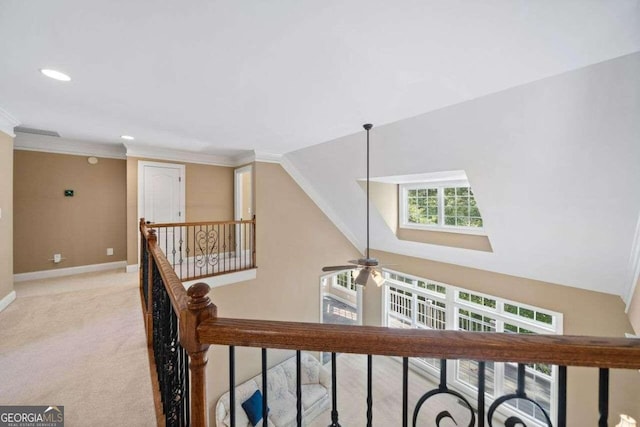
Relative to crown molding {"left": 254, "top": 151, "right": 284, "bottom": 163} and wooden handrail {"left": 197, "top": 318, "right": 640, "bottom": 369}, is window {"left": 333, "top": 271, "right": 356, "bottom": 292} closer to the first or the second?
crown molding {"left": 254, "top": 151, "right": 284, "bottom": 163}

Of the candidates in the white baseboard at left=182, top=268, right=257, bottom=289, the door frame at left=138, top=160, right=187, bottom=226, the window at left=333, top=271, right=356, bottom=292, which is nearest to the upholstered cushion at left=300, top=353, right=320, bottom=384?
the white baseboard at left=182, top=268, right=257, bottom=289

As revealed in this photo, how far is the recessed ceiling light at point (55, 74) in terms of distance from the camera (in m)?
2.05

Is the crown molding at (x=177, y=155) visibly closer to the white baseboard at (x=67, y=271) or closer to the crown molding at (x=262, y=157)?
the crown molding at (x=262, y=157)

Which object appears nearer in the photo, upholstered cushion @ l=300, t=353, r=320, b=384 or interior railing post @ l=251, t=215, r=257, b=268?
interior railing post @ l=251, t=215, r=257, b=268

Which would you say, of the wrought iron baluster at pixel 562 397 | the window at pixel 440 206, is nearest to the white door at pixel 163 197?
the window at pixel 440 206

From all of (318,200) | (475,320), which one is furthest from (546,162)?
(318,200)

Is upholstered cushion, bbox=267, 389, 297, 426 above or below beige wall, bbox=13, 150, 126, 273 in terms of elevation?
below

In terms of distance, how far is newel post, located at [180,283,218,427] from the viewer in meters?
0.79

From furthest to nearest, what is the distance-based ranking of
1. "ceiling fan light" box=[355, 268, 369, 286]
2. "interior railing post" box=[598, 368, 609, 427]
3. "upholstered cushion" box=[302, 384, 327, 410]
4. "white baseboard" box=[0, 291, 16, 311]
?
"upholstered cushion" box=[302, 384, 327, 410], "white baseboard" box=[0, 291, 16, 311], "ceiling fan light" box=[355, 268, 369, 286], "interior railing post" box=[598, 368, 609, 427]

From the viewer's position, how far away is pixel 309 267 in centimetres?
577

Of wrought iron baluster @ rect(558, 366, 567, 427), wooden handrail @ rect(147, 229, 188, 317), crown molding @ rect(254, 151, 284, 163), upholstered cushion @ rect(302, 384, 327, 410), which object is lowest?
upholstered cushion @ rect(302, 384, 327, 410)

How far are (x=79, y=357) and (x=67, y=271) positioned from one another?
3.44 m

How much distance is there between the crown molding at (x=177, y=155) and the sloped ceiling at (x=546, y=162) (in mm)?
2452

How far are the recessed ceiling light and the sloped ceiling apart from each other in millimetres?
3006
